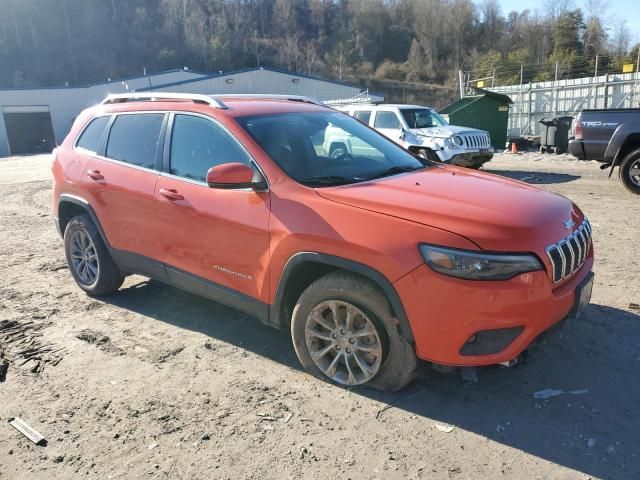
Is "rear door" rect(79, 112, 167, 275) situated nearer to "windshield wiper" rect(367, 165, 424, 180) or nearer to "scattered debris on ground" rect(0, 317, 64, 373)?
"scattered debris on ground" rect(0, 317, 64, 373)

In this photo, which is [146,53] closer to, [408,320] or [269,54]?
[269,54]

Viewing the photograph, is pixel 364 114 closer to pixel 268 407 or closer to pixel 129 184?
pixel 129 184

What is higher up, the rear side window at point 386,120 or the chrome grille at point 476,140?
the rear side window at point 386,120

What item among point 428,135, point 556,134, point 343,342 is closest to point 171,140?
point 343,342

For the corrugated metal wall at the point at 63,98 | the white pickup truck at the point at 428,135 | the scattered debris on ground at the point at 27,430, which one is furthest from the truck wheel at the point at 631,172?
the corrugated metal wall at the point at 63,98

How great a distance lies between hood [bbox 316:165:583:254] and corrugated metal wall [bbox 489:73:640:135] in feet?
59.5

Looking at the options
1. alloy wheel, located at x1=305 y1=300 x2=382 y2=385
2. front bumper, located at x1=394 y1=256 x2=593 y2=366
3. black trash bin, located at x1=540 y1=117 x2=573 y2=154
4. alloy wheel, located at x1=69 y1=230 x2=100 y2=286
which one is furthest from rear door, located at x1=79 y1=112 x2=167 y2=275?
black trash bin, located at x1=540 y1=117 x2=573 y2=154

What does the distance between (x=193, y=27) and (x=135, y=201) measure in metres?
106

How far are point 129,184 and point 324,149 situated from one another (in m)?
1.66

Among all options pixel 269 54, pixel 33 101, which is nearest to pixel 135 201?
pixel 33 101

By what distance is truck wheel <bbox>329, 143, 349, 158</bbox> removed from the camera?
404 cm

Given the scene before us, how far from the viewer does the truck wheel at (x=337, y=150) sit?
4.04 m

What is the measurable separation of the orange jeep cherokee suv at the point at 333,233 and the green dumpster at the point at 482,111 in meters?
15.4

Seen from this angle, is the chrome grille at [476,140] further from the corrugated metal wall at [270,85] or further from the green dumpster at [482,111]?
the corrugated metal wall at [270,85]
